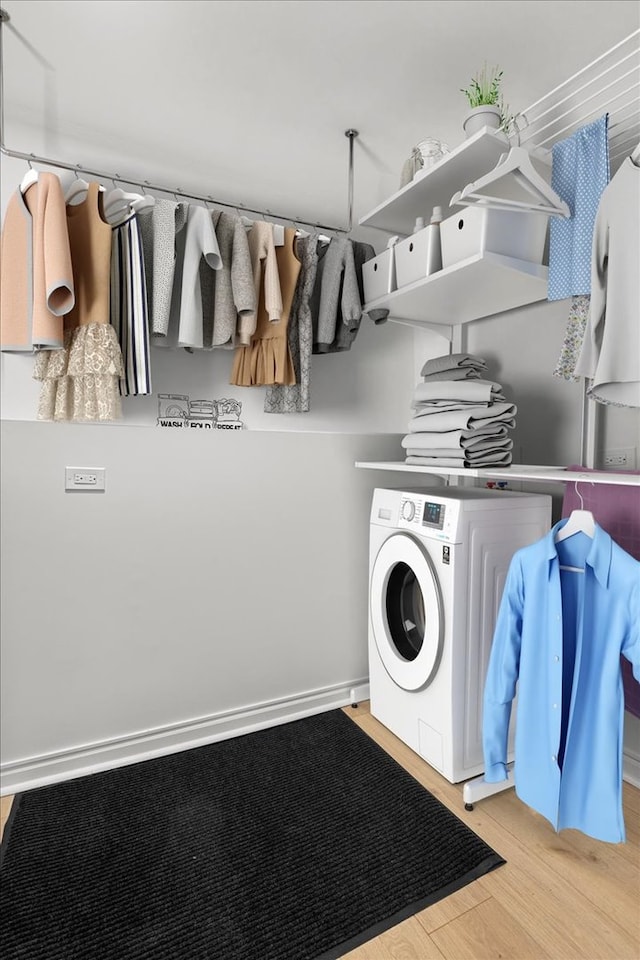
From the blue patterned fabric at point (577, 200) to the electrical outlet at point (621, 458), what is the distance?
60 cm

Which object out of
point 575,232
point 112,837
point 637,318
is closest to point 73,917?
point 112,837

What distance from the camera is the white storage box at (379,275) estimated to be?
2.02 metres

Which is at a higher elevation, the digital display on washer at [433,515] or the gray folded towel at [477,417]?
the gray folded towel at [477,417]

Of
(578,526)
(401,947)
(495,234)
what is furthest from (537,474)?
(401,947)

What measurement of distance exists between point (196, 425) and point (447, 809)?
1.69 metres

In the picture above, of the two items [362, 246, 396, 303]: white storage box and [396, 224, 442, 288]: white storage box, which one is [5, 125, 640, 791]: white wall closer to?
[362, 246, 396, 303]: white storage box

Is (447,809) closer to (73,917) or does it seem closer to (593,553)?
(593,553)

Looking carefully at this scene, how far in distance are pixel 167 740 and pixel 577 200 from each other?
2.36m

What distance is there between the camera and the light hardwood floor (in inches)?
49.0

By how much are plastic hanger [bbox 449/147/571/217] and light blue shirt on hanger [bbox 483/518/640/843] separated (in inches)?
36.2

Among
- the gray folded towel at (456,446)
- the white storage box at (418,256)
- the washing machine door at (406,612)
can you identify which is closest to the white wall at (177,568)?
the washing machine door at (406,612)

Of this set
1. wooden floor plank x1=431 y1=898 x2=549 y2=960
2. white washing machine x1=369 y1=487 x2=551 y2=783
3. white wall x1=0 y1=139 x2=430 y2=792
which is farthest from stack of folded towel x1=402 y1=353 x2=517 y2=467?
wooden floor plank x1=431 y1=898 x2=549 y2=960

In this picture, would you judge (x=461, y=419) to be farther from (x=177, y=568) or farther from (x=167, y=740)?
(x=167, y=740)

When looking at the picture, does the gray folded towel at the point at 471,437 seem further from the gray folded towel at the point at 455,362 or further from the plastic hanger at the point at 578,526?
the plastic hanger at the point at 578,526
